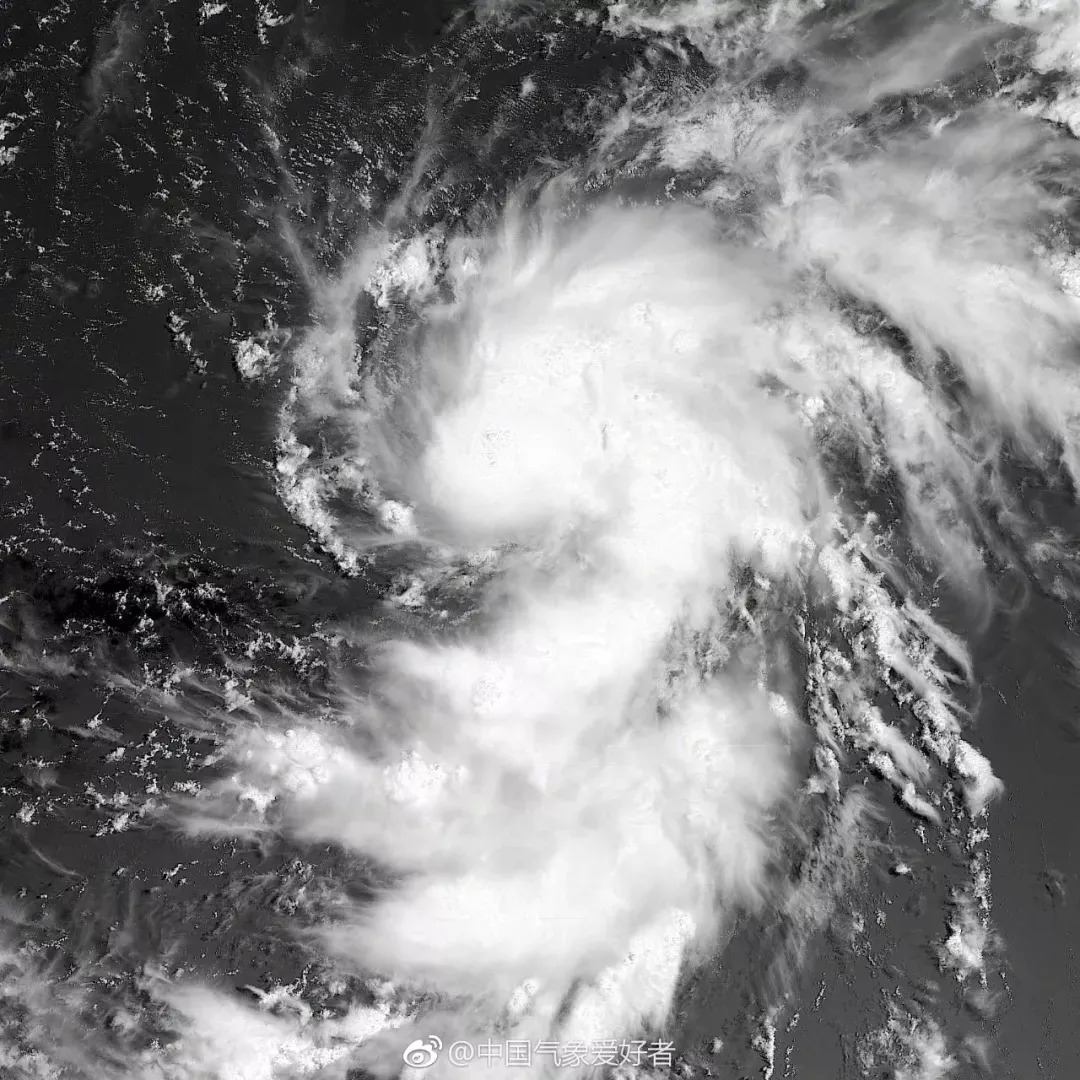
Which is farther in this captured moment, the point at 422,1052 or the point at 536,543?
the point at 536,543

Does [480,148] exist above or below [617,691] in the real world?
above

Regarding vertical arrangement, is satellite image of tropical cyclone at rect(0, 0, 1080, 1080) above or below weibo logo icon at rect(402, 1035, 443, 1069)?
above

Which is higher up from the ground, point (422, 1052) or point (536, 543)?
point (536, 543)

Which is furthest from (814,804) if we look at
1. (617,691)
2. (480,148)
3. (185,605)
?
(480,148)

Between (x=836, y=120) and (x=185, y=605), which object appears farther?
(x=836, y=120)

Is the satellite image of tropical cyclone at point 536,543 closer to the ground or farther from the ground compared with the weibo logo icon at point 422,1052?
farther from the ground

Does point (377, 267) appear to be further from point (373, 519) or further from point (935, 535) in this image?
point (935, 535)

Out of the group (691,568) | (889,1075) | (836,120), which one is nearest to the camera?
(889,1075)

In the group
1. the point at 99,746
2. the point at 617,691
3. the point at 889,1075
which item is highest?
the point at 617,691
